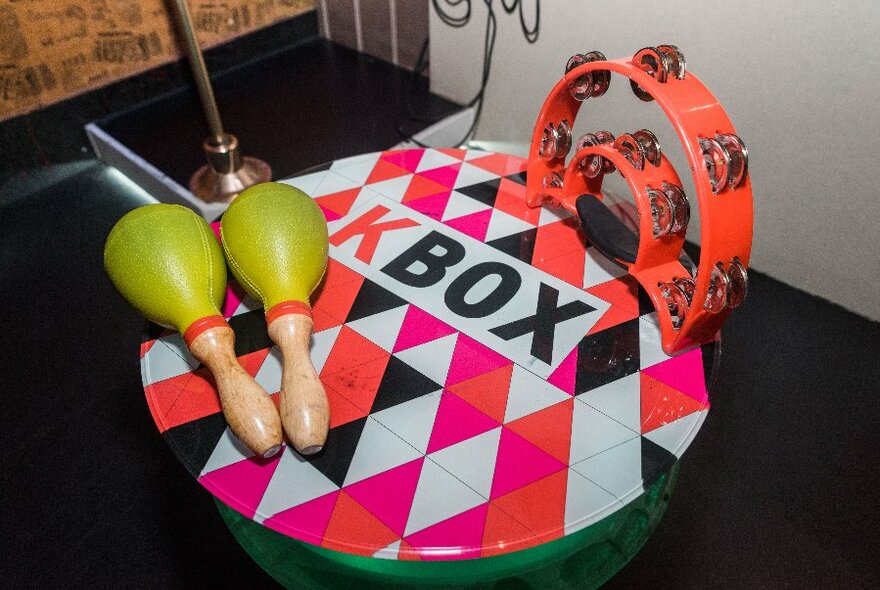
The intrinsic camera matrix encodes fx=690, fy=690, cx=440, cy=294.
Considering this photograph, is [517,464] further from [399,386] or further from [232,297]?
[232,297]

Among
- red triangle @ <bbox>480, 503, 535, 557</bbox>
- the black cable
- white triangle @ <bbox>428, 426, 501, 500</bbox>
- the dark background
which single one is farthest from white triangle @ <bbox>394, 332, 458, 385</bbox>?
the black cable

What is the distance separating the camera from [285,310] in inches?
34.5

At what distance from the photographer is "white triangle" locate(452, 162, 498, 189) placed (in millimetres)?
1267

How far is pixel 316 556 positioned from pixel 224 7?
1.96 m

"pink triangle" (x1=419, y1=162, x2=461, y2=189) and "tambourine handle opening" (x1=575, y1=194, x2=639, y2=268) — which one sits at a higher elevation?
"tambourine handle opening" (x1=575, y1=194, x2=639, y2=268)

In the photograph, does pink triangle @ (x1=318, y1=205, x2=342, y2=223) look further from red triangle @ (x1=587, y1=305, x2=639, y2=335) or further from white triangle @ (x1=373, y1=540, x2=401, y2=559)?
white triangle @ (x1=373, y1=540, x2=401, y2=559)

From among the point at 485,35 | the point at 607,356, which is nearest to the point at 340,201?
the point at 607,356

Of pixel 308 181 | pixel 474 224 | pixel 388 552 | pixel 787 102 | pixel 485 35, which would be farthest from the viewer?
pixel 485 35

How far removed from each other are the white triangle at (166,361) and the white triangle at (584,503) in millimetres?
517

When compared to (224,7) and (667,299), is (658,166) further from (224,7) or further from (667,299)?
(224,7)

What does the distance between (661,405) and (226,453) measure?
0.54 m

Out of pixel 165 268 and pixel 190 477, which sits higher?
pixel 165 268

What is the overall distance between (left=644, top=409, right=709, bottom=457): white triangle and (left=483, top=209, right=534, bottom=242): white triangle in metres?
0.43

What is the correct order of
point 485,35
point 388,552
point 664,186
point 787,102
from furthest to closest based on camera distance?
point 485,35, point 787,102, point 664,186, point 388,552
